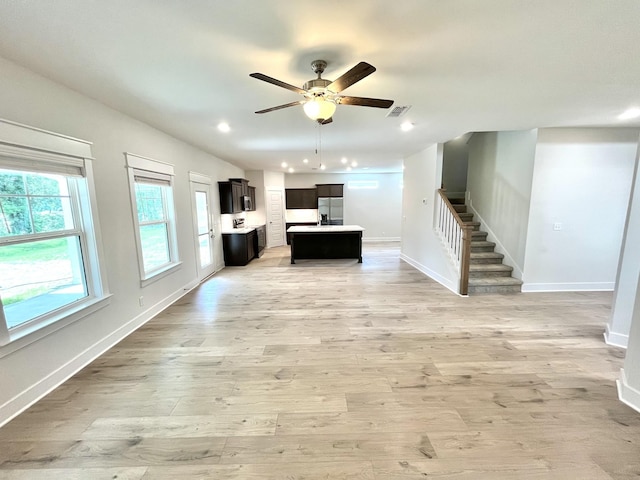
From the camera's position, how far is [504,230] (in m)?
4.62

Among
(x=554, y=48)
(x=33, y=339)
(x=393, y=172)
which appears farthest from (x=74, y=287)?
(x=393, y=172)

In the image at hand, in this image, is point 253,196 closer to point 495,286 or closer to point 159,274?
point 159,274

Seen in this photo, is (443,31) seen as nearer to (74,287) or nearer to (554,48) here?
(554,48)

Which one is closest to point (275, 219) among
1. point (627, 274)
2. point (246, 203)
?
point (246, 203)

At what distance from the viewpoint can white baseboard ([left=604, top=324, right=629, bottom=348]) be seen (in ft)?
8.55

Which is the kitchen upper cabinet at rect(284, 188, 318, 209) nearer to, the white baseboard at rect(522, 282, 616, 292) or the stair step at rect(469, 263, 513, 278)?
the stair step at rect(469, 263, 513, 278)

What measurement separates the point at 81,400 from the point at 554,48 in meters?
4.38

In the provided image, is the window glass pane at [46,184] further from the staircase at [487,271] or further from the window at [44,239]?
the staircase at [487,271]

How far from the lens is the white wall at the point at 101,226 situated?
74.9 inches

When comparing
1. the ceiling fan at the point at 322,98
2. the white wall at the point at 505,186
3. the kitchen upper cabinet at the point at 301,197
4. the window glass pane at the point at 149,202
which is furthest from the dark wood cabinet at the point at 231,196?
the white wall at the point at 505,186

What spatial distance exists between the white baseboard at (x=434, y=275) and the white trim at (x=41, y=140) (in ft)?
17.0

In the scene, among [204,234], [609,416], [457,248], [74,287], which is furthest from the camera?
[204,234]

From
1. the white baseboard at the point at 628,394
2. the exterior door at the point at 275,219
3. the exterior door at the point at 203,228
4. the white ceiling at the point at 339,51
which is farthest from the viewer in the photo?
the exterior door at the point at 275,219

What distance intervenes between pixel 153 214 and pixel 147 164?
2.43ft
